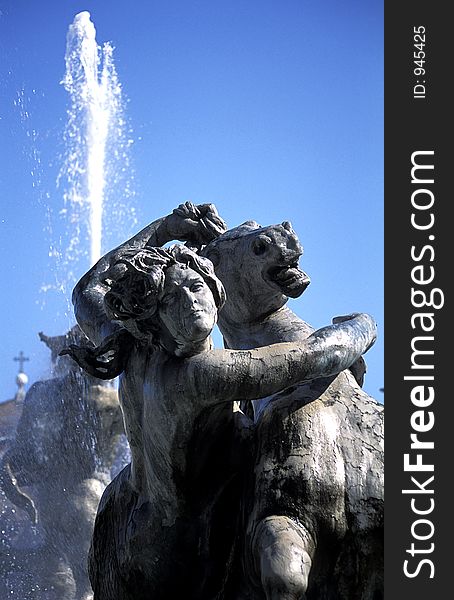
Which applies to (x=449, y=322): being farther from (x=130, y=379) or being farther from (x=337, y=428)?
(x=130, y=379)

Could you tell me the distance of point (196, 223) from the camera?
172 inches

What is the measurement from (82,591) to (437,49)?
644cm

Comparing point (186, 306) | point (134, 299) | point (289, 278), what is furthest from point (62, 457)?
point (186, 306)

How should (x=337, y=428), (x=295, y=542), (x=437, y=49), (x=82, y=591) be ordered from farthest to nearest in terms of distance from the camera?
(x=82, y=591), (x=437, y=49), (x=337, y=428), (x=295, y=542)

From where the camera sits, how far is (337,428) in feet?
12.3

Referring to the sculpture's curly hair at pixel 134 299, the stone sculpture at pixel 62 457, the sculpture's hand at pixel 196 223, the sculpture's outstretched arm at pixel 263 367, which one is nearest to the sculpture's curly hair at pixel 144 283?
the sculpture's curly hair at pixel 134 299

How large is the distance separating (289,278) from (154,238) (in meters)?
0.60

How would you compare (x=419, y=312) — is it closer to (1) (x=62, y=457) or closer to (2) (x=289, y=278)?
(2) (x=289, y=278)

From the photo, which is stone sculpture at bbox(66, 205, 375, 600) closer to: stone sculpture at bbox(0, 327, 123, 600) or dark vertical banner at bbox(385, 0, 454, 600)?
dark vertical banner at bbox(385, 0, 454, 600)

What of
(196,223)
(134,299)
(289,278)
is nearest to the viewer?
(134,299)

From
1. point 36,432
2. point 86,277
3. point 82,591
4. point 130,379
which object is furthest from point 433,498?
point 36,432

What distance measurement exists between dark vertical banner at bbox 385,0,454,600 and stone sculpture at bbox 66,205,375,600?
0.19 meters

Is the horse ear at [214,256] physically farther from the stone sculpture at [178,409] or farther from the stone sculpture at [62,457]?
the stone sculpture at [62,457]

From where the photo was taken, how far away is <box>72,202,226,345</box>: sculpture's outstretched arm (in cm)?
426
